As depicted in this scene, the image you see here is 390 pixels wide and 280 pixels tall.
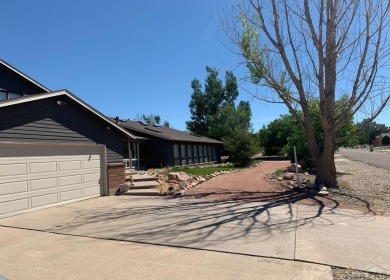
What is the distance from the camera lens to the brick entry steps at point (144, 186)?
45.3 ft

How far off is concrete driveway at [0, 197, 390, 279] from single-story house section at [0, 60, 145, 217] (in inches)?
32.7

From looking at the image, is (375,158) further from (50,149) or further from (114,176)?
(50,149)

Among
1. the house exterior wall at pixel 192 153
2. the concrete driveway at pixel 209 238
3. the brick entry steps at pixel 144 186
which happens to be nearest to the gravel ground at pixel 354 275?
the concrete driveway at pixel 209 238

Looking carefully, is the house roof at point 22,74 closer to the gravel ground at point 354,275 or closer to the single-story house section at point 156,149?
the single-story house section at point 156,149

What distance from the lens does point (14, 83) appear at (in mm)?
15008

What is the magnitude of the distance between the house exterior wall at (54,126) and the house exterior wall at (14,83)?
389 cm

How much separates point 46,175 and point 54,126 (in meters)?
1.59

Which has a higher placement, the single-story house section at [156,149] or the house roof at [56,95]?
the house roof at [56,95]

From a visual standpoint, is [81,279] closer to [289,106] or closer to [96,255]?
[96,255]

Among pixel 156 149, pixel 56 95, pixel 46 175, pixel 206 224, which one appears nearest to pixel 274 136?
pixel 156 149

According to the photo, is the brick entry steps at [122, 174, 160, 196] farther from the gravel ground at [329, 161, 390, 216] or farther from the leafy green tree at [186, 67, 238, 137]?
the leafy green tree at [186, 67, 238, 137]

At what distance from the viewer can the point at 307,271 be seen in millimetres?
5336

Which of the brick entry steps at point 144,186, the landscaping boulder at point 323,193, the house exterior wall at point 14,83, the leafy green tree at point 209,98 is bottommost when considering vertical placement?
the landscaping boulder at point 323,193

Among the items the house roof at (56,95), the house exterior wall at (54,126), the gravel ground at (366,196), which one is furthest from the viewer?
the gravel ground at (366,196)
